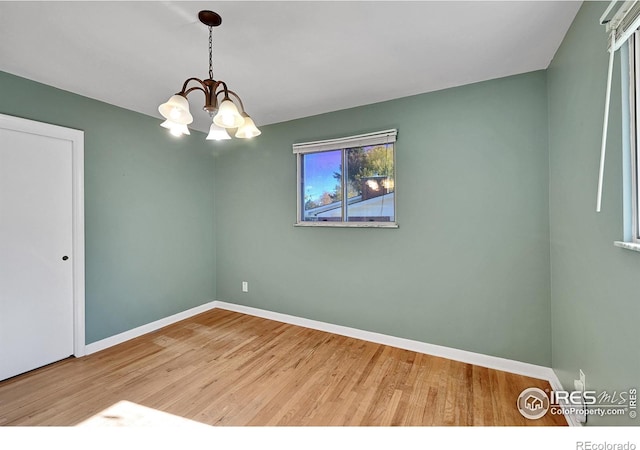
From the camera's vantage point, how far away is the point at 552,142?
2064 millimetres

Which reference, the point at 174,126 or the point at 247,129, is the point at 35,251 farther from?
the point at 247,129

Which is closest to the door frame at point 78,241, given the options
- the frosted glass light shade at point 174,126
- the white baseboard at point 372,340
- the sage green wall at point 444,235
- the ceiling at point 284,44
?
the white baseboard at point 372,340

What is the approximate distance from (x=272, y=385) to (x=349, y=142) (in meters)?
2.38

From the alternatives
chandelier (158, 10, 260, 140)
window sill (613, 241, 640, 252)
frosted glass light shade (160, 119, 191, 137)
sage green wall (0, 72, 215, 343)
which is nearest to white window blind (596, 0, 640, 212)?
window sill (613, 241, 640, 252)

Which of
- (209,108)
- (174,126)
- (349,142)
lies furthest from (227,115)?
(349,142)

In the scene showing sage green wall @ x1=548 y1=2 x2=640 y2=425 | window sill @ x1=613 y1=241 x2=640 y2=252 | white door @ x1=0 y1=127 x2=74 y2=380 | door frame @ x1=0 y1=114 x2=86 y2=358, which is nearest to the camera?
window sill @ x1=613 y1=241 x2=640 y2=252

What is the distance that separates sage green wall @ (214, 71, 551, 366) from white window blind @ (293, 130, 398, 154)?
10 cm

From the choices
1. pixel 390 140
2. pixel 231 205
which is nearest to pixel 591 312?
pixel 390 140

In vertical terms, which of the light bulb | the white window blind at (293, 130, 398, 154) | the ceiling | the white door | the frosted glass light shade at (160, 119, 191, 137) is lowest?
the white door

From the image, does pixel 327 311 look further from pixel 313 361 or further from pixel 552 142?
pixel 552 142

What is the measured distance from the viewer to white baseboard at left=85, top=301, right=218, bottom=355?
2.71m

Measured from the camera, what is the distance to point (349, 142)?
2939 mm

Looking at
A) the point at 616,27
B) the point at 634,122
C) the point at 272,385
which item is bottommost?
the point at 272,385

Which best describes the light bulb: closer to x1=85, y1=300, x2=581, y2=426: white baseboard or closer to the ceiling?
the ceiling
